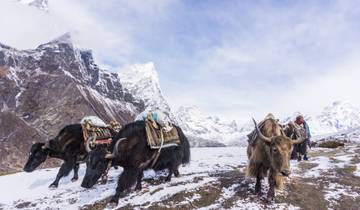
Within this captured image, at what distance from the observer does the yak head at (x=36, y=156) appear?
14820 mm

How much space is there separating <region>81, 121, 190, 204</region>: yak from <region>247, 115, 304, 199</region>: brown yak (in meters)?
2.74

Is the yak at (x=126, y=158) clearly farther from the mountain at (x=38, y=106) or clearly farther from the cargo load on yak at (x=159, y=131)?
the mountain at (x=38, y=106)

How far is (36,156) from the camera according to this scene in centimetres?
1492

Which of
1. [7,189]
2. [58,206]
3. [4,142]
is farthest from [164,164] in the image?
[4,142]

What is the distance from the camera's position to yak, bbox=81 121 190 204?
10555mm

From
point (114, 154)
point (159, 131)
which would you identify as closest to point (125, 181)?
point (114, 154)

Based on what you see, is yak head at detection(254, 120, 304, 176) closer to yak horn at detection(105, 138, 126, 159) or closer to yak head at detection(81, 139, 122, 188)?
yak horn at detection(105, 138, 126, 159)

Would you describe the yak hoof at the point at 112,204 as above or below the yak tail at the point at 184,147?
below

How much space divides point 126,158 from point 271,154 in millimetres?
3712

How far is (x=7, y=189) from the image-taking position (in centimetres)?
1509

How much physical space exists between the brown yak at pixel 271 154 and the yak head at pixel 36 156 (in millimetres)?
7374

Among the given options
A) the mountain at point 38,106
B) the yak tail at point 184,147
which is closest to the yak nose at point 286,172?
the yak tail at point 184,147

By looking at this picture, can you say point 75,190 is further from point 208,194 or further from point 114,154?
point 208,194

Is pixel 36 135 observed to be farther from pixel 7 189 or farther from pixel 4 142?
pixel 7 189
